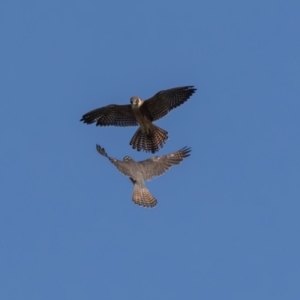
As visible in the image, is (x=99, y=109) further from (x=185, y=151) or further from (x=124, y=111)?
(x=185, y=151)

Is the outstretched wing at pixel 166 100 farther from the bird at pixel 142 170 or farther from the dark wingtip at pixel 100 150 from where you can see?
the dark wingtip at pixel 100 150

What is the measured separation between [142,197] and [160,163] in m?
1.44

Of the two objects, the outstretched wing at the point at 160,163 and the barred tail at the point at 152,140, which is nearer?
the outstretched wing at the point at 160,163

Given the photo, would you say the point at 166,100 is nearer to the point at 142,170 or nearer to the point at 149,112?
the point at 149,112

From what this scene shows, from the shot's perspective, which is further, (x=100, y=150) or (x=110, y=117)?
(x=110, y=117)

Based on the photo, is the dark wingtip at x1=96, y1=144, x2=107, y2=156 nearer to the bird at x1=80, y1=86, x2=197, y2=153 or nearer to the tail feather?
the tail feather

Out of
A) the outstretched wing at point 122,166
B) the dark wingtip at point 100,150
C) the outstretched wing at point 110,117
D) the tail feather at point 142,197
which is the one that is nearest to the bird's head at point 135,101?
the outstretched wing at point 110,117

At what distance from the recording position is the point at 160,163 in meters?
21.0

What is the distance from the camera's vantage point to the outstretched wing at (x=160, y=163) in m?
20.4

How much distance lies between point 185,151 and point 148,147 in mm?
753

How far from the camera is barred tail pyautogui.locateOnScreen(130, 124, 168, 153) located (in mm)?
21969

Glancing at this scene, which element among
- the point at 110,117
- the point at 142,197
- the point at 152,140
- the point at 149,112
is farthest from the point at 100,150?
the point at 110,117

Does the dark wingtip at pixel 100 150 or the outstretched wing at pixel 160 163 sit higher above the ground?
the outstretched wing at pixel 160 163

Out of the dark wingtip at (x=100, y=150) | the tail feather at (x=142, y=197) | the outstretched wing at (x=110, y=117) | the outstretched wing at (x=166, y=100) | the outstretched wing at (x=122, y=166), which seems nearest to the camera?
the dark wingtip at (x=100, y=150)
